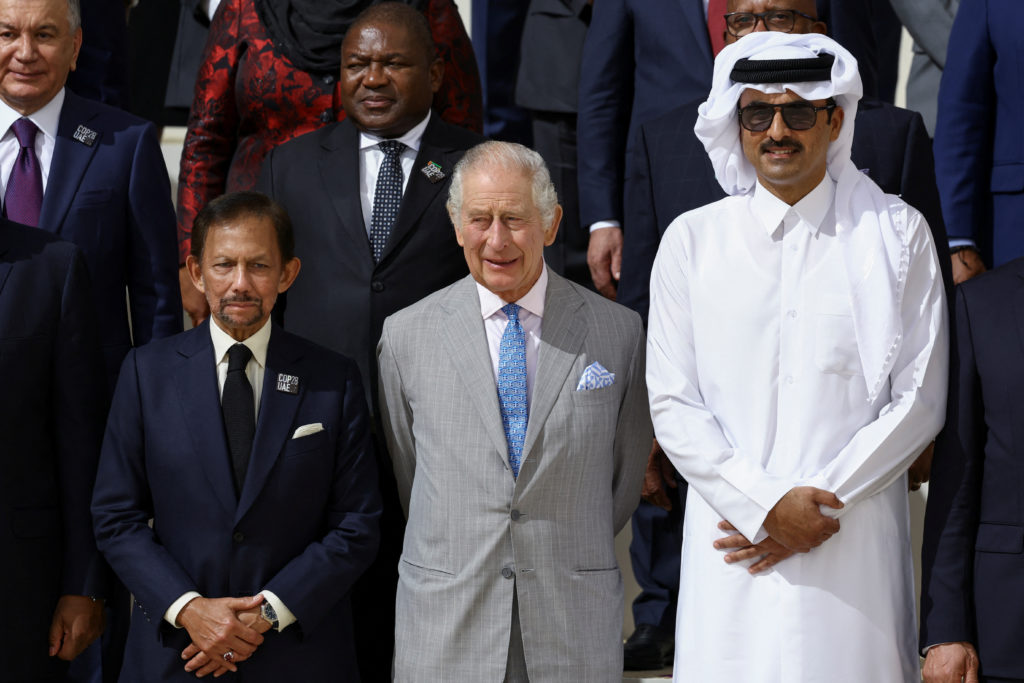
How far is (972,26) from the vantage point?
4230 millimetres

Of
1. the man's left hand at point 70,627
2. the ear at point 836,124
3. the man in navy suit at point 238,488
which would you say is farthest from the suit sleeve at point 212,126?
the ear at point 836,124

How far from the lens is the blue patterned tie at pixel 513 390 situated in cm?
347

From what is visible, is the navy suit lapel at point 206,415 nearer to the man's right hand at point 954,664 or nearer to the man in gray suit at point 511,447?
the man in gray suit at point 511,447

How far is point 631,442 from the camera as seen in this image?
358cm

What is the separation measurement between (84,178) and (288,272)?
0.61m

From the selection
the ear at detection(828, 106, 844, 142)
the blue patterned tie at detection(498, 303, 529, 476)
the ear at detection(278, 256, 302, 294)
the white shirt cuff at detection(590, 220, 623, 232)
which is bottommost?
the blue patterned tie at detection(498, 303, 529, 476)

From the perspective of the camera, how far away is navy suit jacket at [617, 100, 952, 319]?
3.76 m

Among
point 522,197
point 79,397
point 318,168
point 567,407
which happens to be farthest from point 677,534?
point 79,397

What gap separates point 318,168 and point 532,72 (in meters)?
1.24

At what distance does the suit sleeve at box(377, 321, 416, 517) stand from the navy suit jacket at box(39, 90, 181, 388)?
0.64 m

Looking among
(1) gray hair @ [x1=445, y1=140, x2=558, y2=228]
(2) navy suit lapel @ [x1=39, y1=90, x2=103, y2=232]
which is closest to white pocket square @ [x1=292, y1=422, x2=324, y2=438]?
(1) gray hair @ [x1=445, y1=140, x2=558, y2=228]

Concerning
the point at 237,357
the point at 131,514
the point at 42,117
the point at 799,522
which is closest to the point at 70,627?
the point at 131,514

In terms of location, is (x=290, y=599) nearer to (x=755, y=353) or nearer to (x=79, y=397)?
(x=79, y=397)

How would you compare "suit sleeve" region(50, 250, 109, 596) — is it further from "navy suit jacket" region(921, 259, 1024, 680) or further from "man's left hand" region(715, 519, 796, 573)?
"navy suit jacket" region(921, 259, 1024, 680)
